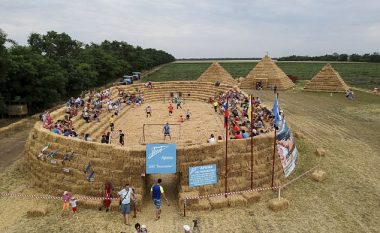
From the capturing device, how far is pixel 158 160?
1453 centimetres

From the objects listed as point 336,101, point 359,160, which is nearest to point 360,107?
point 336,101

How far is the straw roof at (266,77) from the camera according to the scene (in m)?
50.8

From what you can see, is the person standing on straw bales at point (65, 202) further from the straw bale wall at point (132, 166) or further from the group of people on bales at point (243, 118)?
the group of people on bales at point (243, 118)

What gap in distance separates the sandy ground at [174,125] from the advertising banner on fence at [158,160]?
5.20m

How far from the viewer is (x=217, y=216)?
13.8 metres

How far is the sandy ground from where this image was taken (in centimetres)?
2205

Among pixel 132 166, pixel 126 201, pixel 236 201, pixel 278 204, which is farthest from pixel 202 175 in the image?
pixel 126 201

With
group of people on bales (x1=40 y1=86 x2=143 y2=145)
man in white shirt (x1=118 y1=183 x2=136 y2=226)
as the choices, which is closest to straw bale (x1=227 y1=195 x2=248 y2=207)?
man in white shirt (x1=118 y1=183 x2=136 y2=226)

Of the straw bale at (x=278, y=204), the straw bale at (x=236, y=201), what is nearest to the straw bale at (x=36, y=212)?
the straw bale at (x=236, y=201)

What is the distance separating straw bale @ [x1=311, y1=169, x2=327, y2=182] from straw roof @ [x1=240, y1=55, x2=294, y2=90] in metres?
34.0

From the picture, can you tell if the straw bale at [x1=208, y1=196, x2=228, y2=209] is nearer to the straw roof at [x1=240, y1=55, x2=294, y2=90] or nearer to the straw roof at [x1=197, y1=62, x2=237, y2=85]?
the straw roof at [x1=197, y1=62, x2=237, y2=85]

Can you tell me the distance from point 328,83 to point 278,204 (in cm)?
3744

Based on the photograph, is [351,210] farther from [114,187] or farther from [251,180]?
[114,187]

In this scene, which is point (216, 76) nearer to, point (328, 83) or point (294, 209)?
point (328, 83)
